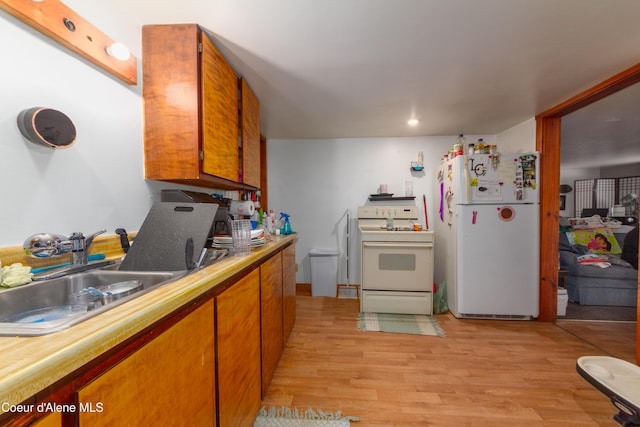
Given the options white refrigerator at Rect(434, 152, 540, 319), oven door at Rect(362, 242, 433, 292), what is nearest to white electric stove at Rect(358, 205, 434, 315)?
oven door at Rect(362, 242, 433, 292)

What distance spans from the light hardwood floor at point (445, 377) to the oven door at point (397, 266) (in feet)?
1.60

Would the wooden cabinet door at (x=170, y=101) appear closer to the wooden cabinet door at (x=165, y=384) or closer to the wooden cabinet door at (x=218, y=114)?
the wooden cabinet door at (x=218, y=114)

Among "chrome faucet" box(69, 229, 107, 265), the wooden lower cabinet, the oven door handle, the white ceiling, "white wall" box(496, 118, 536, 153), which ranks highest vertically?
the white ceiling

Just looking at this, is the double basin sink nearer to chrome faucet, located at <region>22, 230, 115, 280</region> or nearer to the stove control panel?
chrome faucet, located at <region>22, 230, 115, 280</region>

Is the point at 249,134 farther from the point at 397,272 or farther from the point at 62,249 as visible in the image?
the point at 397,272

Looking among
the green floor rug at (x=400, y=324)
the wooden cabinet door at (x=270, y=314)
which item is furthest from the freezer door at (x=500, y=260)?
the wooden cabinet door at (x=270, y=314)

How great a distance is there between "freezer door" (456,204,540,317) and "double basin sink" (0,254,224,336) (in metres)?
2.54

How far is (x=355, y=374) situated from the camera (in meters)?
1.71

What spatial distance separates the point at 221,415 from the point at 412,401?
114 cm

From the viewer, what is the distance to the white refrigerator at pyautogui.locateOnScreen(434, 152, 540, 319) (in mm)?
2441

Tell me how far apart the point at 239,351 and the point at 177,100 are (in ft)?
4.36

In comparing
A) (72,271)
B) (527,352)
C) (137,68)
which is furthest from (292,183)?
(527,352)

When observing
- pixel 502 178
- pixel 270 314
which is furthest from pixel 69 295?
pixel 502 178

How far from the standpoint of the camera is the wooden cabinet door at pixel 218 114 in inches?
55.3
